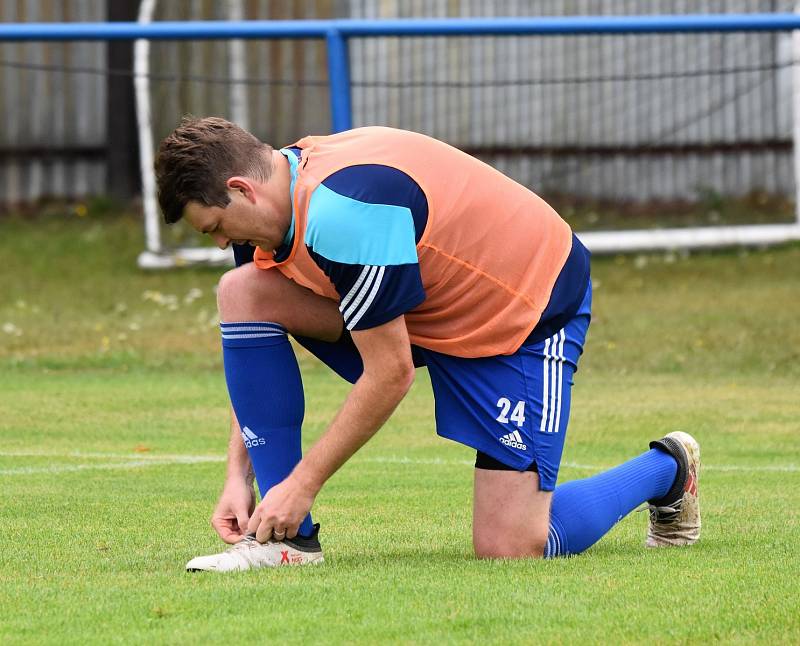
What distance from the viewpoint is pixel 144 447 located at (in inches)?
266

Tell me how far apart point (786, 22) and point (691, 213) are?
8.33 feet

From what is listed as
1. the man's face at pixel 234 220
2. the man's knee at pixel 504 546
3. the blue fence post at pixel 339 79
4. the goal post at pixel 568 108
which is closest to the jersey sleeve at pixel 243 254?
the man's face at pixel 234 220

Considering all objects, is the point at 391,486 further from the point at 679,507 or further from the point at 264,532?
the point at 264,532

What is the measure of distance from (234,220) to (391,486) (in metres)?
2.03

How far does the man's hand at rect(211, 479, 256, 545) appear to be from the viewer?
4.06 meters

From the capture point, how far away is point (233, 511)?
13.5 feet

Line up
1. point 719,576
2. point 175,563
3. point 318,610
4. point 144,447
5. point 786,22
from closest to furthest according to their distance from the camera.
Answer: point 318,610
point 719,576
point 175,563
point 144,447
point 786,22

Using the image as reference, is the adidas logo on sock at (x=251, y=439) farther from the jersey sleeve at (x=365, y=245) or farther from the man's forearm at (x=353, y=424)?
the jersey sleeve at (x=365, y=245)

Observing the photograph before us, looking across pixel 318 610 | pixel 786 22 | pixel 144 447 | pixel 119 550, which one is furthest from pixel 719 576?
pixel 786 22

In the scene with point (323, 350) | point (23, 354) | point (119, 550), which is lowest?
point (23, 354)

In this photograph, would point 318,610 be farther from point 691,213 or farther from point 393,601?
point 691,213

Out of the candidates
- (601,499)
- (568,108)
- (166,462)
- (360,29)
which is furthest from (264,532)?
(568,108)

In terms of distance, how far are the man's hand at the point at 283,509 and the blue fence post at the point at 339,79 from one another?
257 inches

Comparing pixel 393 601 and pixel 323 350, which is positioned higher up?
pixel 323 350
